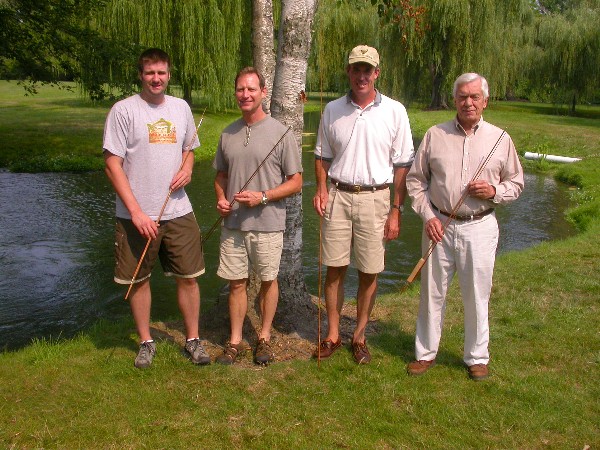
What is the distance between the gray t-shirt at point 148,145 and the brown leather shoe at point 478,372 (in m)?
2.19

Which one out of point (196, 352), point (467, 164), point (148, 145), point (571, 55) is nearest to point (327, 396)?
point (196, 352)

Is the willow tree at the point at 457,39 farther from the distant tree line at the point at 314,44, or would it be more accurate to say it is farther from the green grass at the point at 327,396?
the green grass at the point at 327,396

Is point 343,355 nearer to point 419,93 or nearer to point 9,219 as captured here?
point 9,219

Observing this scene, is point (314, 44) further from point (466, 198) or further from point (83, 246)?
point (466, 198)

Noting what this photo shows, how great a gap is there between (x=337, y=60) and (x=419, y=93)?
4.55 metres

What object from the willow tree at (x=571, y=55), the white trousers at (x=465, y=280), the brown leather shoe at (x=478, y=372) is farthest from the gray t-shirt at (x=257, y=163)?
the willow tree at (x=571, y=55)

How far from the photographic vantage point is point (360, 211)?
435 centimetres

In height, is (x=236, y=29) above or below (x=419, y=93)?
above

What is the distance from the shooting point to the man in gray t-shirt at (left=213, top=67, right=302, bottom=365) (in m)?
4.26

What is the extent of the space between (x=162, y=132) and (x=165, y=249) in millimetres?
784

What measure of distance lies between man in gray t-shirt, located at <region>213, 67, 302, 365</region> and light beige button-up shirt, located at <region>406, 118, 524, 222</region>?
896mm

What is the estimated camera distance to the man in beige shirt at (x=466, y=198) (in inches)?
160

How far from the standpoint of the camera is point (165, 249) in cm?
443

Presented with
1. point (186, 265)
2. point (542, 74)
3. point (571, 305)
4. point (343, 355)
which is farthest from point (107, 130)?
point (542, 74)
